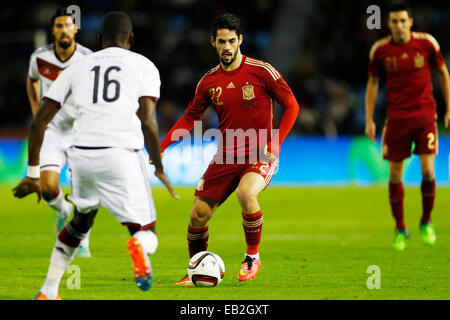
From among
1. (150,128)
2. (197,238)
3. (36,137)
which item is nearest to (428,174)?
(197,238)

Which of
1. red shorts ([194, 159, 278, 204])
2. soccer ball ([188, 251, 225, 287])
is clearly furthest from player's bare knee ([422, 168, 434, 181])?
soccer ball ([188, 251, 225, 287])

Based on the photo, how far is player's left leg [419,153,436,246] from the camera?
9.59 m

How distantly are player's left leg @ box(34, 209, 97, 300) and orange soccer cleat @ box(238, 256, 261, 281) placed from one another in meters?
1.72

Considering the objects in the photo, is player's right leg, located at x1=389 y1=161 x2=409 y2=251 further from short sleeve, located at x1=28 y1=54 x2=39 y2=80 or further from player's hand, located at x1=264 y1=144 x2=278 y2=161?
short sleeve, located at x1=28 y1=54 x2=39 y2=80

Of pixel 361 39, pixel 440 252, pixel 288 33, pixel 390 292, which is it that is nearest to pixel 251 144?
pixel 390 292

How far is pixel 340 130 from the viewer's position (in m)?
19.8

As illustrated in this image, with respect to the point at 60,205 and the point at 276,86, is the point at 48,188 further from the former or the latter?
the point at 276,86

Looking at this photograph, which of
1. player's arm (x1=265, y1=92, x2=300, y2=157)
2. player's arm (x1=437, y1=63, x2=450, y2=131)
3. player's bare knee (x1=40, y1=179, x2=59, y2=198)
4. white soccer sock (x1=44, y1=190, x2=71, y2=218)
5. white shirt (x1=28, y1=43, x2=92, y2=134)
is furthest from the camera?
player's arm (x1=437, y1=63, x2=450, y2=131)

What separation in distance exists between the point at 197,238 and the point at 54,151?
2.20m

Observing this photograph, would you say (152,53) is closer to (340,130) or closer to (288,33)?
(288,33)

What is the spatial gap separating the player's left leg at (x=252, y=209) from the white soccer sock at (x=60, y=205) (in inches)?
95.4

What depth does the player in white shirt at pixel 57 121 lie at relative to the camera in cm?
855

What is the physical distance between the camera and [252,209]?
7.06 m
